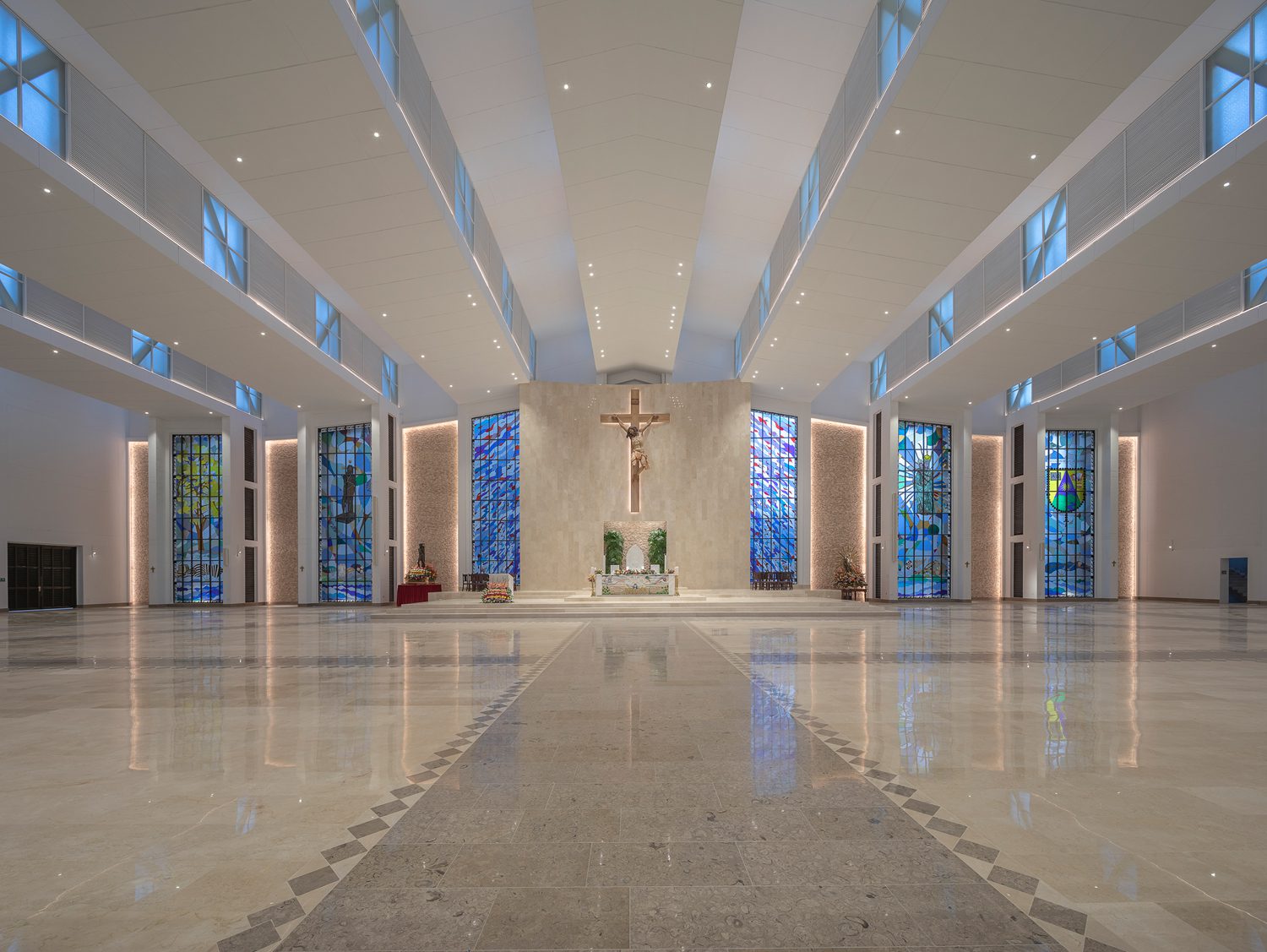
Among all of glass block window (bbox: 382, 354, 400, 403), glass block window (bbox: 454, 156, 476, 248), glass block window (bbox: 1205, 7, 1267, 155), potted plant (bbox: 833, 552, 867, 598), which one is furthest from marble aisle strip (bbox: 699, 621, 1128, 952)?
glass block window (bbox: 382, 354, 400, 403)

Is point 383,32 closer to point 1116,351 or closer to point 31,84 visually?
point 31,84

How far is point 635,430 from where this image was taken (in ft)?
80.0

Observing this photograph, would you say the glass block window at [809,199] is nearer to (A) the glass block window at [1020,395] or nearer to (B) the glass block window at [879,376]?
(B) the glass block window at [879,376]

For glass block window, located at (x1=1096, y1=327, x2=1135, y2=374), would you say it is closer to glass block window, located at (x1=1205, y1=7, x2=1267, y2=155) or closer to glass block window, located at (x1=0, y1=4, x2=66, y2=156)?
glass block window, located at (x1=1205, y1=7, x2=1267, y2=155)

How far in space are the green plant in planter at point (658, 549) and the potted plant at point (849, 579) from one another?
5927mm

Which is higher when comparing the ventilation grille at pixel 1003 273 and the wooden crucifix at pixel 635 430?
the ventilation grille at pixel 1003 273

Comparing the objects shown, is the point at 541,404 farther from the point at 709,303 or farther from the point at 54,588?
the point at 54,588

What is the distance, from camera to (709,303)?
984 inches

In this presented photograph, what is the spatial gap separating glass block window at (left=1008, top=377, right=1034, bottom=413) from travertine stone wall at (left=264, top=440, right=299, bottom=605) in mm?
25287

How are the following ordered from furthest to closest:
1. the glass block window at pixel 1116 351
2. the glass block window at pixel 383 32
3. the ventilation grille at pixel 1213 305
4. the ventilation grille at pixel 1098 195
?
the glass block window at pixel 1116 351 < the ventilation grille at pixel 1213 305 < the ventilation grille at pixel 1098 195 < the glass block window at pixel 383 32

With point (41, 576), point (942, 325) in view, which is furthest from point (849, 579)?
point (41, 576)

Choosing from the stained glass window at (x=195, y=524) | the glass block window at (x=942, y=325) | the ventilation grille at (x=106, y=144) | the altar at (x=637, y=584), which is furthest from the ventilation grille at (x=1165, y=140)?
the stained glass window at (x=195, y=524)

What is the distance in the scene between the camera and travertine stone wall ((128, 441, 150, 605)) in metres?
26.9

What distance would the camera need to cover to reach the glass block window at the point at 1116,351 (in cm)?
2075
